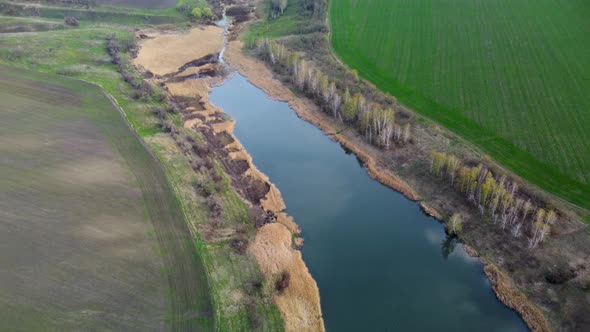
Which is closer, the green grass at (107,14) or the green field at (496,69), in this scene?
the green field at (496,69)

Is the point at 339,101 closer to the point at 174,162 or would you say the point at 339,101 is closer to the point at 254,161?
the point at 254,161

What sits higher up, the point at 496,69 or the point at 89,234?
the point at 496,69

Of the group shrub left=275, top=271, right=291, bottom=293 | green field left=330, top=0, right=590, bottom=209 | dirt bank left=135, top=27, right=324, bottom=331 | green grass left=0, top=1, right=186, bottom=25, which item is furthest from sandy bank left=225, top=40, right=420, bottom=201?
green grass left=0, top=1, right=186, bottom=25

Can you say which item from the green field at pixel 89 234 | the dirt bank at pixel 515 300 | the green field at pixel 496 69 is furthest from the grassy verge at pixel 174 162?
the green field at pixel 496 69

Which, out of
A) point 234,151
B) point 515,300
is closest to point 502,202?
point 515,300

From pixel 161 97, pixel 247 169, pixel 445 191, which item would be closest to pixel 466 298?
pixel 445 191

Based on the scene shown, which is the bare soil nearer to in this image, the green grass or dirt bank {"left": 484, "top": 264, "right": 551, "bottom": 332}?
the green grass

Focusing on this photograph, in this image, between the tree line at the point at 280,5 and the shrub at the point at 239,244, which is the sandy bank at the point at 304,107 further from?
the shrub at the point at 239,244
